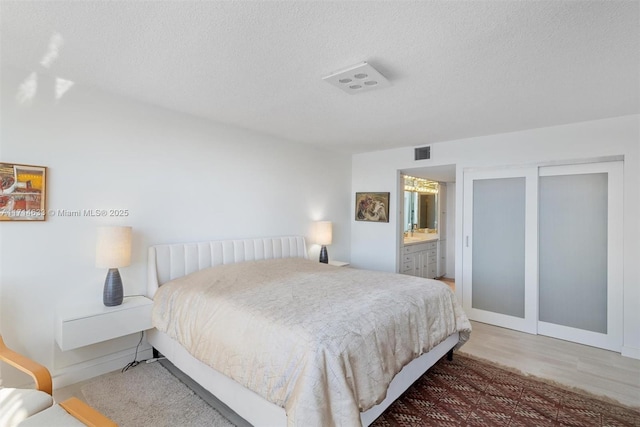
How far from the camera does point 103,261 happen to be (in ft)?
8.21

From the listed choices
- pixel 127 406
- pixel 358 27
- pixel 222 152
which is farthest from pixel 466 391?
pixel 222 152

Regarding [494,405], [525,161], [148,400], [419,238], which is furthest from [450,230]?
[148,400]

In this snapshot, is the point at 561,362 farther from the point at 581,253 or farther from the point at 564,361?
the point at 581,253

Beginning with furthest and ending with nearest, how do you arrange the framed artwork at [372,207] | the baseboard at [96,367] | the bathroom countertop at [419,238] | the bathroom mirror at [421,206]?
the bathroom mirror at [421,206]
the bathroom countertop at [419,238]
the framed artwork at [372,207]
the baseboard at [96,367]

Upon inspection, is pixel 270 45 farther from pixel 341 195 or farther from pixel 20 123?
pixel 341 195

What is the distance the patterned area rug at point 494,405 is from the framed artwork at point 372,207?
109 inches

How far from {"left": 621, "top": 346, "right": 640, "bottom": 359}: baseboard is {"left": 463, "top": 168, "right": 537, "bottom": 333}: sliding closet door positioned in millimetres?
791

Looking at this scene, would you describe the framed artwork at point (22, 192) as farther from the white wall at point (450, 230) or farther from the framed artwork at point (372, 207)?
the white wall at point (450, 230)

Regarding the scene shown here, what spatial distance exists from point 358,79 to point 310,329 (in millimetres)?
1833

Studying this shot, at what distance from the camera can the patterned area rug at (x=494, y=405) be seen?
6.91 feet

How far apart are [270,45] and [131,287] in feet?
8.21

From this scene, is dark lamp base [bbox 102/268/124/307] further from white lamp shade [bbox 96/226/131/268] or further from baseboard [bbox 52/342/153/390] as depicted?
baseboard [bbox 52/342/153/390]

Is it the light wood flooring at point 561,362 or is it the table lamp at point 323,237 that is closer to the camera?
the light wood flooring at point 561,362

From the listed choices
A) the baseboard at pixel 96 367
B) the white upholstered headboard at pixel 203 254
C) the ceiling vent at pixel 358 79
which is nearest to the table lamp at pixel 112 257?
the white upholstered headboard at pixel 203 254
